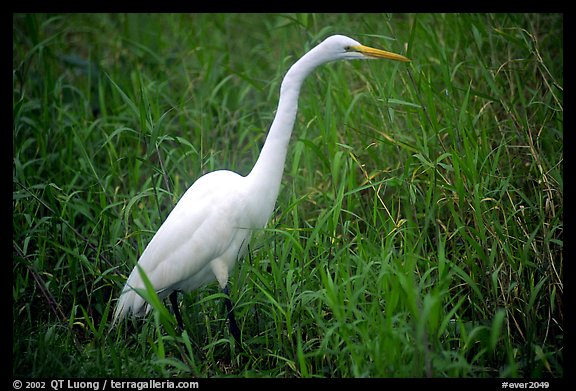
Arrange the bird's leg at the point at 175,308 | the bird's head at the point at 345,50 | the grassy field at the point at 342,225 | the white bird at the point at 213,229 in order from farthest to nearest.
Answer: the bird's leg at the point at 175,308, the white bird at the point at 213,229, the bird's head at the point at 345,50, the grassy field at the point at 342,225

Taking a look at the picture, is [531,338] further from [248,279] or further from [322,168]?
[322,168]

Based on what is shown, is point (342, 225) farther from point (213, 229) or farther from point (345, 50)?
point (345, 50)

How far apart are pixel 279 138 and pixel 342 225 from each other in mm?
684

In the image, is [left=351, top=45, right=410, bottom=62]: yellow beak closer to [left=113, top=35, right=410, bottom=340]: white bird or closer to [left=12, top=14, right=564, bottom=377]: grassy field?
[left=12, top=14, right=564, bottom=377]: grassy field

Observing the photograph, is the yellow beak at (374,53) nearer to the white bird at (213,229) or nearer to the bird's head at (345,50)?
the bird's head at (345,50)

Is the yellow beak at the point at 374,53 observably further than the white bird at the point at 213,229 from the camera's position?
No

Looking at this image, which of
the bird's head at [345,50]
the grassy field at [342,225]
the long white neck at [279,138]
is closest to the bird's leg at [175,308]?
the grassy field at [342,225]

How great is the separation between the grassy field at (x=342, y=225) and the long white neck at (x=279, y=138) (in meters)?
0.13

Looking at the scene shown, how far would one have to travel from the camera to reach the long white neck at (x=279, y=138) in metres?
2.72

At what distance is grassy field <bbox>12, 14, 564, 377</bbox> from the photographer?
8.36 feet

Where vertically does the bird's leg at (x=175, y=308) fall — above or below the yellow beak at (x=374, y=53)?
below

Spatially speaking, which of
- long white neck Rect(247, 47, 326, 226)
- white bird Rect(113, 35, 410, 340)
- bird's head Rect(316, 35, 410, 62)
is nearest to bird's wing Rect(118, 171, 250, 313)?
white bird Rect(113, 35, 410, 340)

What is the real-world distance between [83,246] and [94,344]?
0.71 m
